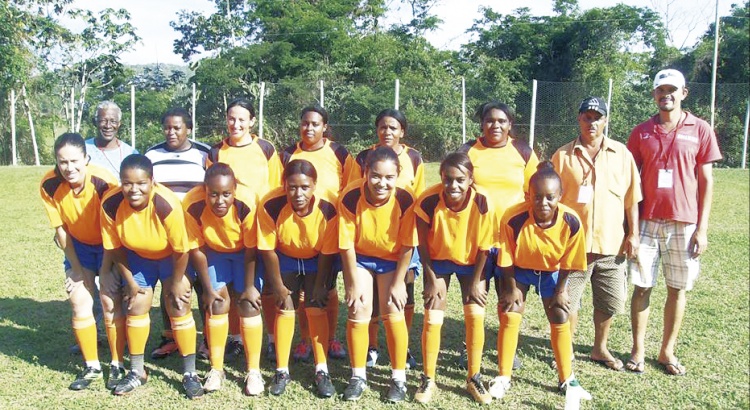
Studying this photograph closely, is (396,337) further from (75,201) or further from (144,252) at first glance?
(75,201)

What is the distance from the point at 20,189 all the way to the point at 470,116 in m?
11.8

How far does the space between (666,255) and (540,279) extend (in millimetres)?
1145

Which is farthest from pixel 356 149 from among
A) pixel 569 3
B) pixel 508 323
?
pixel 569 3

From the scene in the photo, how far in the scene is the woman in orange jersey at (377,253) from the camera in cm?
384

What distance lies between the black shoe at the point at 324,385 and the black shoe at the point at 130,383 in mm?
1207

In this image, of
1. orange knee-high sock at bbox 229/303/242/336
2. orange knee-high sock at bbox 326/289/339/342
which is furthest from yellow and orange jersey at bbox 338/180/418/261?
orange knee-high sock at bbox 229/303/242/336

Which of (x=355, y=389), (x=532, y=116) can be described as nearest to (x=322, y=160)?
(x=355, y=389)

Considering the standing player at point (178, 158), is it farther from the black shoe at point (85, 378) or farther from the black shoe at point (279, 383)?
the black shoe at point (279, 383)

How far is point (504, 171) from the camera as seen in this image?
4258 mm

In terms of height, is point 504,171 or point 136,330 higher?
point 504,171

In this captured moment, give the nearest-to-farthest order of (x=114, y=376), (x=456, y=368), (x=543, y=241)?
(x=543, y=241)
(x=114, y=376)
(x=456, y=368)

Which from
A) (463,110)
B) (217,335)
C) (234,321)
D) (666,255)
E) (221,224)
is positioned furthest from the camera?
(463,110)

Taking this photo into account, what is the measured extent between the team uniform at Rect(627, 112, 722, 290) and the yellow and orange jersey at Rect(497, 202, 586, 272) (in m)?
0.88

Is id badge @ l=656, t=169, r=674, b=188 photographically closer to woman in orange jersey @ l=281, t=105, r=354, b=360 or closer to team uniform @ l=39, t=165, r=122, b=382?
woman in orange jersey @ l=281, t=105, r=354, b=360
